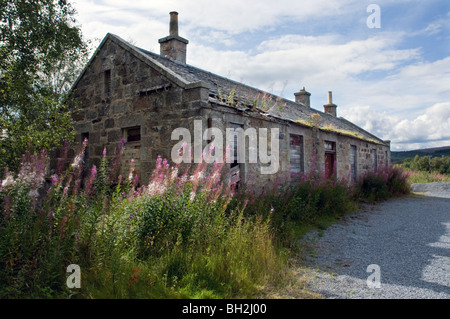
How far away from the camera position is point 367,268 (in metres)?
5.07

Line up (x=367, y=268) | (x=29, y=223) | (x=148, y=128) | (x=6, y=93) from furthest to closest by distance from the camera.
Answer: (x=148, y=128)
(x=6, y=93)
(x=367, y=268)
(x=29, y=223)

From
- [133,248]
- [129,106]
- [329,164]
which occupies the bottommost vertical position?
[133,248]

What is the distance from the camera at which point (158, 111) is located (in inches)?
327

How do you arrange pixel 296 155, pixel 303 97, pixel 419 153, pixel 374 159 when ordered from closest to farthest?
pixel 296 155 → pixel 374 159 → pixel 303 97 → pixel 419 153

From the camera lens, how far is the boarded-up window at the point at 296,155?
36.7 ft

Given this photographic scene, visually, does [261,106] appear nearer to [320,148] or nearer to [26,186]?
[320,148]

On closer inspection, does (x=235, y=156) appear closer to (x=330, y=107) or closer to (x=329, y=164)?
(x=329, y=164)

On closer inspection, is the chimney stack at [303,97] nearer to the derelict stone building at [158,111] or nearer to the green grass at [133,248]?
the derelict stone building at [158,111]

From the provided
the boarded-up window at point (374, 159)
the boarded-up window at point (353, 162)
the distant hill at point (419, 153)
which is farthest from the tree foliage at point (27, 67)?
the distant hill at point (419, 153)

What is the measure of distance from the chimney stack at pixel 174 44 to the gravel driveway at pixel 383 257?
7.57 m

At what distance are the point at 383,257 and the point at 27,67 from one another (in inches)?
317

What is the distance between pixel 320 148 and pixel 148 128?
710 cm

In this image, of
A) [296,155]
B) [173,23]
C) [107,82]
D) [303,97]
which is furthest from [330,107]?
[107,82]
